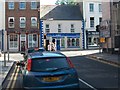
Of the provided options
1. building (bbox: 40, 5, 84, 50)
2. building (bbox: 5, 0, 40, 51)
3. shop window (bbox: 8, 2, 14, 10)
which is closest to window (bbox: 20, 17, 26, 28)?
building (bbox: 5, 0, 40, 51)

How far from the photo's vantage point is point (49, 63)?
10.1 metres

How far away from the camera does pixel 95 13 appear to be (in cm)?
6706

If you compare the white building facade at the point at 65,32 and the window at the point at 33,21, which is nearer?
the window at the point at 33,21

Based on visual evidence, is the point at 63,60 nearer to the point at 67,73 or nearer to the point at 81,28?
the point at 67,73

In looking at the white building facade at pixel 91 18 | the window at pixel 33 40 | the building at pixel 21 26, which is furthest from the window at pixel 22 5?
the white building facade at pixel 91 18

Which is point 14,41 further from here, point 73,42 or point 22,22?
point 73,42

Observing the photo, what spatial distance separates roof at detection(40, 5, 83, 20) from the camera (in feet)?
217

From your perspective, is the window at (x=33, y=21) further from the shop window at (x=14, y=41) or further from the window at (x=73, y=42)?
the window at (x=73, y=42)

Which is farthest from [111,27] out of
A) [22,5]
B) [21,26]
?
[22,5]

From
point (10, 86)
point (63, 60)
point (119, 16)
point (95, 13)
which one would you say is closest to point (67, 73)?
point (63, 60)

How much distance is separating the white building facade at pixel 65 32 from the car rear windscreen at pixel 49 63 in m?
54.0

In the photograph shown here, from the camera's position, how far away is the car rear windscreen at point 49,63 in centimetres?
992

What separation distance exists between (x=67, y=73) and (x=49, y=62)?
2.23 feet

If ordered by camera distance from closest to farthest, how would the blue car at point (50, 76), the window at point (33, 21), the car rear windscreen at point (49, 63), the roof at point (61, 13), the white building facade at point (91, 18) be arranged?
1. the blue car at point (50, 76)
2. the car rear windscreen at point (49, 63)
3. the window at point (33, 21)
4. the roof at point (61, 13)
5. the white building facade at point (91, 18)
